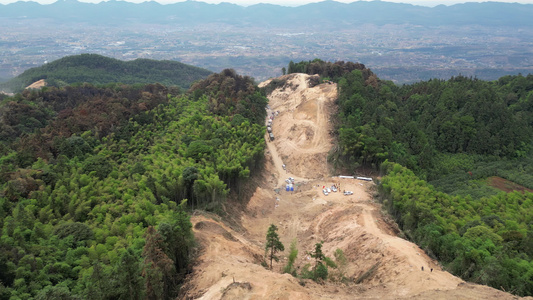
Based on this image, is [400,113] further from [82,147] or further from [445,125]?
[82,147]

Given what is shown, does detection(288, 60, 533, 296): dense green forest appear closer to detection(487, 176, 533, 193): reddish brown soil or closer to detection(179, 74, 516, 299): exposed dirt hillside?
detection(487, 176, 533, 193): reddish brown soil

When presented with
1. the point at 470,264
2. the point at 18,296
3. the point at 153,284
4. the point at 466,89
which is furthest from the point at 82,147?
the point at 466,89

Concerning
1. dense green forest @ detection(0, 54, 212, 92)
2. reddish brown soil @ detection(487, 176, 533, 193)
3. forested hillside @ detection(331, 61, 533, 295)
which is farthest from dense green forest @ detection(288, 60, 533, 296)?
dense green forest @ detection(0, 54, 212, 92)

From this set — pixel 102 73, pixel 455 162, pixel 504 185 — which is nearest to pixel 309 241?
pixel 504 185

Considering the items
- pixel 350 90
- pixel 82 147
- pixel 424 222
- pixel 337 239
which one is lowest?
pixel 337 239

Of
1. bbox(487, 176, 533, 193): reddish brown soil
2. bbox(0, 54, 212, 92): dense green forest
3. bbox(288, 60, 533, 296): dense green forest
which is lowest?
bbox(487, 176, 533, 193): reddish brown soil
